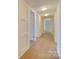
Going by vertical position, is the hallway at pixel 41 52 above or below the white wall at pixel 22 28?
below

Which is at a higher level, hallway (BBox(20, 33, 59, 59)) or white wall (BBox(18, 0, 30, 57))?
white wall (BBox(18, 0, 30, 57))

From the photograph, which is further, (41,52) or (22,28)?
(41,52)

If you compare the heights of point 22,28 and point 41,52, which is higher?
point 22,28
